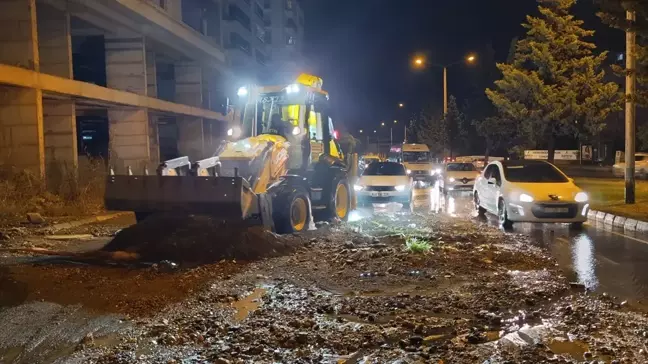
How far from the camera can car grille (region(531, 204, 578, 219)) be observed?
14.2 m

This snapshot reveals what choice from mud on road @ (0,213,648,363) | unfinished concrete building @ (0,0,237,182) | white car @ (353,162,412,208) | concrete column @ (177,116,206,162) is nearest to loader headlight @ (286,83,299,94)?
unfinished concrete building @ (0,0,237,182)

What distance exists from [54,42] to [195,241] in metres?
16.4

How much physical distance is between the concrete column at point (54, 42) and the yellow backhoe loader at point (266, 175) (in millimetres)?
11806

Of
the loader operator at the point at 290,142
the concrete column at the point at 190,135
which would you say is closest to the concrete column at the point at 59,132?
the loader operator at the point at 290,142

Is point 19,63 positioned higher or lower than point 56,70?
lower

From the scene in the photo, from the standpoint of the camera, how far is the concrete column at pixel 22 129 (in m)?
20.1

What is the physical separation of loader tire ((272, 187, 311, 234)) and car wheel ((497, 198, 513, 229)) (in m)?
4.97

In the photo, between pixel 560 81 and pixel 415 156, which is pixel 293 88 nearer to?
pixel 560 81

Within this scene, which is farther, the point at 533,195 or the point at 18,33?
the point at 18,33

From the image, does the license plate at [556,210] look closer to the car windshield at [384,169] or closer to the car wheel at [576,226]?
the car wheel at [576,226]

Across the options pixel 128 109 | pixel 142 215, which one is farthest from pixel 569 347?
pixel 128 109

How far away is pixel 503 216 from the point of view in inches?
594

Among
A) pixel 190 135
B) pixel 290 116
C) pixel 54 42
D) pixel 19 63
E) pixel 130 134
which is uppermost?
pixel 54 42

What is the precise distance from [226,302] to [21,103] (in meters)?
15.7
